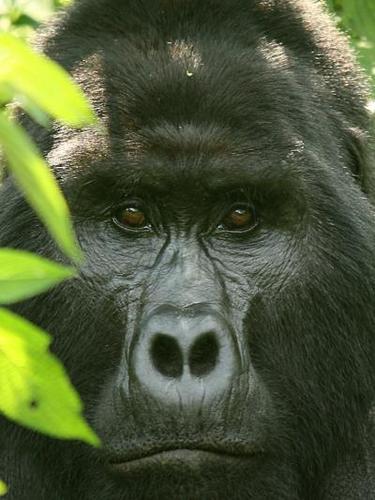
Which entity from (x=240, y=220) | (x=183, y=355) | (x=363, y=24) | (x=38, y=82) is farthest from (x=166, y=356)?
(x=363, y=24)

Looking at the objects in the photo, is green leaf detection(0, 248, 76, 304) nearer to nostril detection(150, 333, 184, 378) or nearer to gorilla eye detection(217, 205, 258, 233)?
nostril detection(150, 333, 184, 378)

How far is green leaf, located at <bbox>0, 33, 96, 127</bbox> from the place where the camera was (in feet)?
3.76

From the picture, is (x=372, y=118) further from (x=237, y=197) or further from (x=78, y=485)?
(x=78, y=485)

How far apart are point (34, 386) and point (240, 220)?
2581 millimetres

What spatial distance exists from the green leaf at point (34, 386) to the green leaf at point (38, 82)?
11.8 inches

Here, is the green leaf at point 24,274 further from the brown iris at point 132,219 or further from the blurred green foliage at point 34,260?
the brown iris at point 132,219

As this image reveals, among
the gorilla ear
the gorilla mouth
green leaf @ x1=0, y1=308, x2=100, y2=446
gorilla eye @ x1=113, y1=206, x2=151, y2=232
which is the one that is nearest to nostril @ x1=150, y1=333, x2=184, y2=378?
the gorilla mouth

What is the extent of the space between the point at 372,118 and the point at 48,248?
1745mm

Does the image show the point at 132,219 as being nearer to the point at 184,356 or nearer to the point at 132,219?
the point at 132,219

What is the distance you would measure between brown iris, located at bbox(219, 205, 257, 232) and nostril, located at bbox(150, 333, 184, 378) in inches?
29.9

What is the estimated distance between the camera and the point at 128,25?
13.6 feet

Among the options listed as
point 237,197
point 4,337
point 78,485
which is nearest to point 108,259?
point 237,197

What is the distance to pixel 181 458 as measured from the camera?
3.28 meters

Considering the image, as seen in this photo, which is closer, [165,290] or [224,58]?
[165,290]
